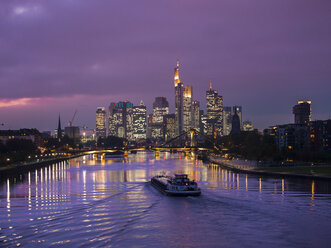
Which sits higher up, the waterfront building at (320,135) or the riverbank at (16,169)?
the waterfront building at (320,135)

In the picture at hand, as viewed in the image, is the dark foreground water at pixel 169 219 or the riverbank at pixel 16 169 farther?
the riverbank at pixel 16 169

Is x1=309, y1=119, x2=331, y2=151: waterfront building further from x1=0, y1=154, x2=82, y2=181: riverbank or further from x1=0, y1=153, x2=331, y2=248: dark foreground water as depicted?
x1=0, y1=153, x2=331, y2=248: dark foreground water

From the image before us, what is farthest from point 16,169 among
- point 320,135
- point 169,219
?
point 320,135

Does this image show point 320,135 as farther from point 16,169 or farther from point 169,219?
point 169,219

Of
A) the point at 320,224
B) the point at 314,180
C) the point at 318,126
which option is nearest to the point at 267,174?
the point at 314,180

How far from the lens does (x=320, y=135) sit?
158375 millimetres

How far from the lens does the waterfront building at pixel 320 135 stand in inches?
6081

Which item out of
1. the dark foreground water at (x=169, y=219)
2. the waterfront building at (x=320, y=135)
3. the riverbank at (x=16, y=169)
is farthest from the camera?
the waterfront building at (x=320, y=135)

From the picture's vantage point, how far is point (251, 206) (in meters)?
46.2

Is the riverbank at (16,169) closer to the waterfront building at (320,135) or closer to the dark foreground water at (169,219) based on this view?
the dark foreground water at (169,219)

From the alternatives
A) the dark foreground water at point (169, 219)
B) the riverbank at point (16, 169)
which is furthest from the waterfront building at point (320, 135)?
the dark foreground water at point (169, 219)

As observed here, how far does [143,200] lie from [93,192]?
40.6 feet

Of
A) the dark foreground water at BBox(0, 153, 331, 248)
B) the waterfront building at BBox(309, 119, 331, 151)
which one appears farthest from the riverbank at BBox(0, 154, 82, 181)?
the waterfront building at BBox(309, 119, 331, 151)

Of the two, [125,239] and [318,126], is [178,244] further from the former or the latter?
[318,126]
